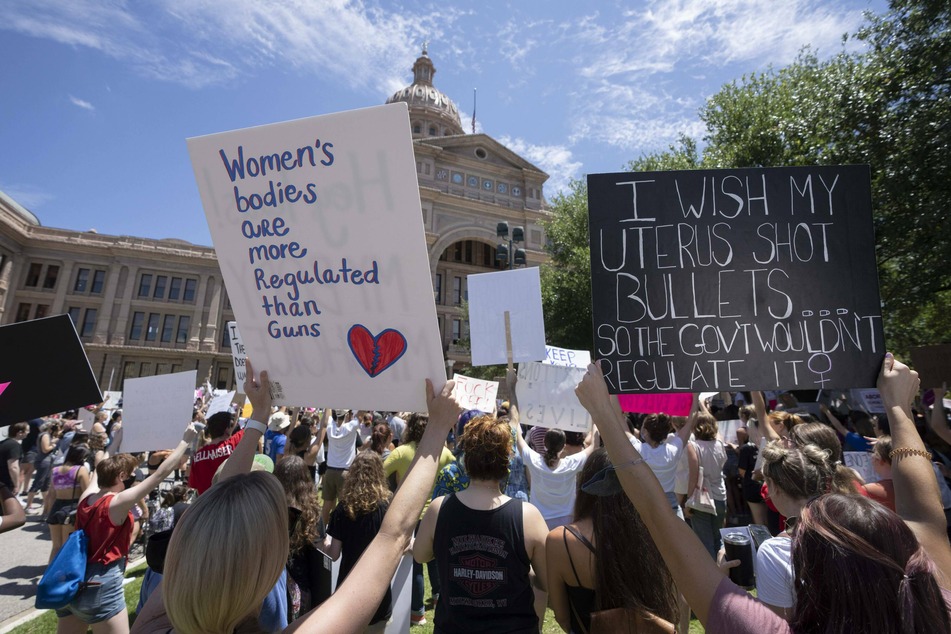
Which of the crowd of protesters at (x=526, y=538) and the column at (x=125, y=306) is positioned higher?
the column at (x=125, y=306)

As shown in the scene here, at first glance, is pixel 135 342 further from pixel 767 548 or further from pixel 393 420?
pixel 767 548

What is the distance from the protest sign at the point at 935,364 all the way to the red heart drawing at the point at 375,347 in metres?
8.59

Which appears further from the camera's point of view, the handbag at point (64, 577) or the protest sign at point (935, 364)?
the protest sign at point (935, 364)

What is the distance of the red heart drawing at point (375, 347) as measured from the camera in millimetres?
2195

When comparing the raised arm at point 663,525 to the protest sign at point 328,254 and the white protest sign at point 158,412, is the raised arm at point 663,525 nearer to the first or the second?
the protest sign at point 328,254

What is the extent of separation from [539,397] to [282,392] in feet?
13.0

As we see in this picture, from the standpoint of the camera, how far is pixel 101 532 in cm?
369

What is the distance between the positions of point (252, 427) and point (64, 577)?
2477mm

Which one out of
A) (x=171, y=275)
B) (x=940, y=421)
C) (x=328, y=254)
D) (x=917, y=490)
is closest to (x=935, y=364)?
(x=940, y=421)

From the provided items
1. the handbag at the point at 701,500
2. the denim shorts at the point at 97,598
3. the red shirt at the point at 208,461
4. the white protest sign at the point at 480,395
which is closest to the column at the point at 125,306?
the white protest sign at the point at 480,395

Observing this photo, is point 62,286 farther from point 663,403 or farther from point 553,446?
point 663,403

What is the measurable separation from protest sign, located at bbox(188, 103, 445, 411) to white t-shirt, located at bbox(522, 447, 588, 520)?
9.08ft

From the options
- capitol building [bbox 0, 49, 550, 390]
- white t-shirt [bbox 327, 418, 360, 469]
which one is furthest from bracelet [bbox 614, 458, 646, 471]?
capitol building [bbox 0, 49, 550, 390]

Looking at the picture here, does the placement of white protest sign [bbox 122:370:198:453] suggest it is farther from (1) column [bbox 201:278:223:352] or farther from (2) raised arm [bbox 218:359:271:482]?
(1) column [bbox 201:278:223:352]
